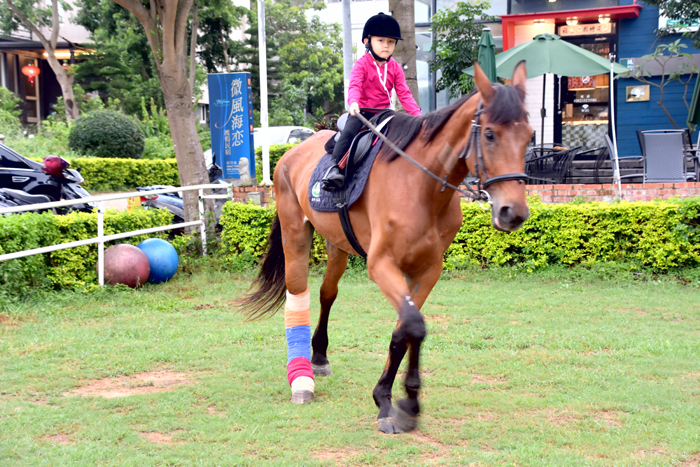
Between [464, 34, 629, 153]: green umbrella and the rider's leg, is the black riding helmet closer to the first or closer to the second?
the rider's leg

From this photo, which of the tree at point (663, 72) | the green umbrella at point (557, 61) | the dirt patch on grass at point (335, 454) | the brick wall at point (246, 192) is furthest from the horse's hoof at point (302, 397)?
the tree at point (663, 72)

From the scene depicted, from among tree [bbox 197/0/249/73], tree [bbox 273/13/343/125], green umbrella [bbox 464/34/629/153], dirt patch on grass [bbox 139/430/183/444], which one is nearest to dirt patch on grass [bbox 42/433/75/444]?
dirt patch on grass [bbox 139/430/183/444]

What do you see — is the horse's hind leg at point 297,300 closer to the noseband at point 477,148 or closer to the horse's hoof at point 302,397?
the horse's hoof at point 302,397

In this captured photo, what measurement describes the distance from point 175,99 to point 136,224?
8.13 ft

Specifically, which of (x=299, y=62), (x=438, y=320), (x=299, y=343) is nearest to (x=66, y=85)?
(x=299, y=62)

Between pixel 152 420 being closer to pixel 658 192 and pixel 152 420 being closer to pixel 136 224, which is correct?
pixel 136 224

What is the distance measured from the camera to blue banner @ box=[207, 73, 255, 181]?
39.9 ft

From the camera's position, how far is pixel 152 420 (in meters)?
4.28

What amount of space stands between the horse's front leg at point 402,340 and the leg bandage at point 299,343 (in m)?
0.80

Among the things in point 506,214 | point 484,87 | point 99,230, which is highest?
point 484,87

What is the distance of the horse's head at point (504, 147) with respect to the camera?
3318 millimetres

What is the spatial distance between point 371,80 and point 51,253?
5.25 m

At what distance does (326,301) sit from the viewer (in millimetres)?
5426

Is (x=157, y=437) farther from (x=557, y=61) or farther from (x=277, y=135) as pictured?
(x=277, y=135)
